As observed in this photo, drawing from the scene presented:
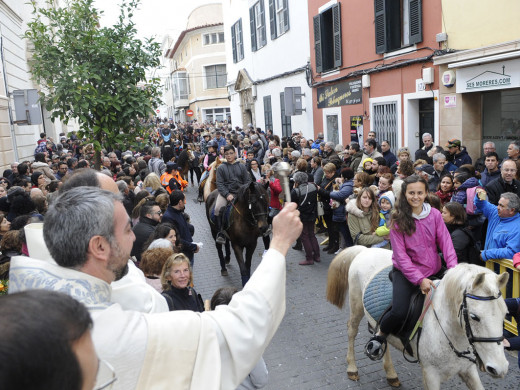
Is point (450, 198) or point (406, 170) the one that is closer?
point (450, 198)

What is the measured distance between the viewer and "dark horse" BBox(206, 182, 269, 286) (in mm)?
7457

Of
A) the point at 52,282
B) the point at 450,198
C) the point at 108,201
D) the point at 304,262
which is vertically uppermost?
the point at 108,201

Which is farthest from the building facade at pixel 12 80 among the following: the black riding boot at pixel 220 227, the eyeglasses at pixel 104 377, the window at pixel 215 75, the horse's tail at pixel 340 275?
the window at pixel 215 75

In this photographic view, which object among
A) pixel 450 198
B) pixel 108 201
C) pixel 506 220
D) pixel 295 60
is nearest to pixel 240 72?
pixel 295 60

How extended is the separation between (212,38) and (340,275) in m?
44.7

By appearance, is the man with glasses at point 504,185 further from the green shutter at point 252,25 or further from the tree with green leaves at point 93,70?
the green shutter at point 252,25

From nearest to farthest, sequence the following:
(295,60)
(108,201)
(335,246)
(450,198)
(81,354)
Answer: (81,354)
(108,201)
(450,198)
(335,246)
(295,60)

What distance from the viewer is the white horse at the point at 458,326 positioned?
10.9 feet

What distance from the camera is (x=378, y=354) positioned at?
433 cm

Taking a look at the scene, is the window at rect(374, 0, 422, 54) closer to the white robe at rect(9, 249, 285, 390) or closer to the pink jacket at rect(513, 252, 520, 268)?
the pink jacket at rect(513, 252, 520, 268)

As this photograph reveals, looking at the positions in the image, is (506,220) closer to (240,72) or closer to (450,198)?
(450,198)

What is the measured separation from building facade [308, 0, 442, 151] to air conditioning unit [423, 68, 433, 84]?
0.02 m

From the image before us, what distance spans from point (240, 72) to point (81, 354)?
2648cm

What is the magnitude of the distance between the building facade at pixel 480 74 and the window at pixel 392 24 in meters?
1.68
